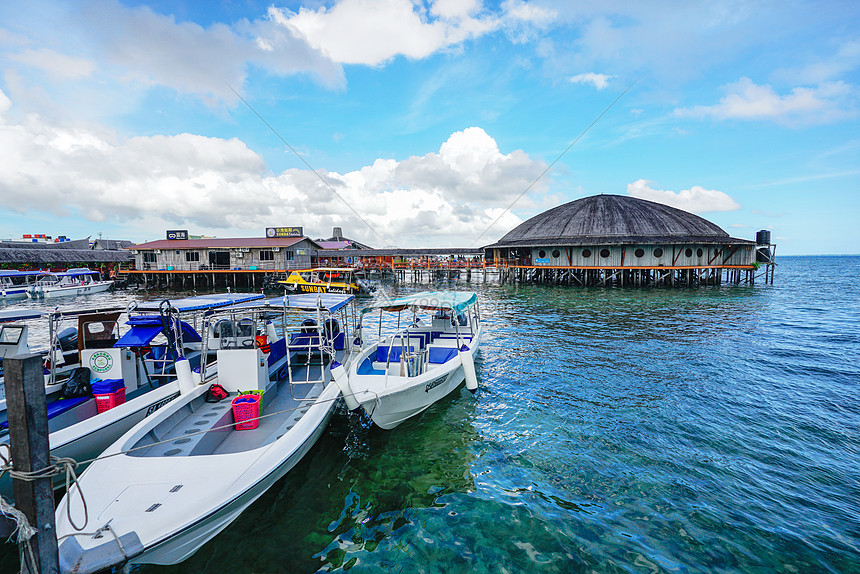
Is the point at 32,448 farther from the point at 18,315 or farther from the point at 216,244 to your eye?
the point at 216,244

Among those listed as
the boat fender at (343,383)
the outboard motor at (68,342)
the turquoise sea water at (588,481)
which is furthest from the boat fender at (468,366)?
the outboard motor at (68,342)

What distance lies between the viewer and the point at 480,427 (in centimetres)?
973

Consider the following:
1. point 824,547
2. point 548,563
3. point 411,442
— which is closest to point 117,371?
point 411,442

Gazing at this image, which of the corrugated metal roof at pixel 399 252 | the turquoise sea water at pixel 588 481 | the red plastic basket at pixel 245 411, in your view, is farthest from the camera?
the corrugated metal roof at pixel 399 252

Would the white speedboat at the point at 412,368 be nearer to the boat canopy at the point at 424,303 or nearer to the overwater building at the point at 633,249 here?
the boat canopy at the point at 424,303

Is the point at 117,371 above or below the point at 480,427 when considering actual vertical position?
above

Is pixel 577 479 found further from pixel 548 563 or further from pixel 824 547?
pixel 824 547

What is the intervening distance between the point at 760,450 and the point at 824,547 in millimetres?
3037

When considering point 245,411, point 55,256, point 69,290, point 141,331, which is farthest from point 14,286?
point 245,411

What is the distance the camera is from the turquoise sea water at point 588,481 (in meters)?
5.68

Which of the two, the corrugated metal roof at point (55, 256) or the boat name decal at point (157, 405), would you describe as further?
the corrugated metal roof at point (55, 256)

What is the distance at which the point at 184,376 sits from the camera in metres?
8.40

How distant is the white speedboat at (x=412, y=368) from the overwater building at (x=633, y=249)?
115ft

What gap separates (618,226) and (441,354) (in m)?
44.6
